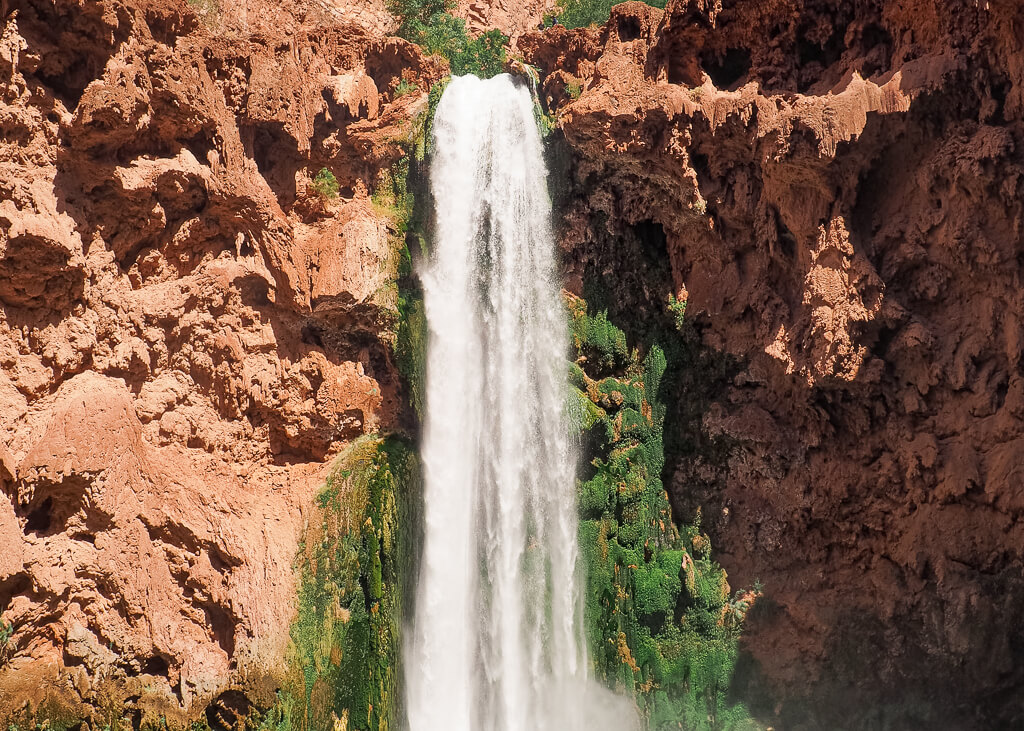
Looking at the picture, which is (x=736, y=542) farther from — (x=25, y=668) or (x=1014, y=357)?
(x=25, y=668)

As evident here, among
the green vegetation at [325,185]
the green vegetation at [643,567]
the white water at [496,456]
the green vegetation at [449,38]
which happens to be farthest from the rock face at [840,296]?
the green vegetation at [325,185]

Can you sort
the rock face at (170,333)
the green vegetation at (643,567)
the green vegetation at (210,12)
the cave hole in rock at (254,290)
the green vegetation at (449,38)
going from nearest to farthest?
1. the rock face at (170,333)
2. the cave hole in rock at (254,290)
3. the green vegetation at (643,567)
4. the green vegetation at (210,12)
5. the green vegetation at (449,38)

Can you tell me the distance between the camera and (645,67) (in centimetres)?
1552

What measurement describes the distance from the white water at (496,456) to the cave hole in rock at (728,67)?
11.0 ft

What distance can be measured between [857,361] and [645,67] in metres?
6.25

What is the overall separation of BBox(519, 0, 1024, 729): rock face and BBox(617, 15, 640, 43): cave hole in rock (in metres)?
0.06

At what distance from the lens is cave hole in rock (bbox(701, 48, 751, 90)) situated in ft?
50.4

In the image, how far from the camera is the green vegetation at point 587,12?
22.1m

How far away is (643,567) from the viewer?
15.8m

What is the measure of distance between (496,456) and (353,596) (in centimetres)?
345

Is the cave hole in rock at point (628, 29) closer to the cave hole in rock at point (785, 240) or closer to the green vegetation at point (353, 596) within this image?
the cave hole in rock at point (785, 240)

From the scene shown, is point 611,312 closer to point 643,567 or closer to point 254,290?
point 643,567

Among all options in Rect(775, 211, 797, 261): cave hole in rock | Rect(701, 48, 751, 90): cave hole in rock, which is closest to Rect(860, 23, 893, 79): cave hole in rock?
Rect(701, 48, 751, 90): cave hole in rock

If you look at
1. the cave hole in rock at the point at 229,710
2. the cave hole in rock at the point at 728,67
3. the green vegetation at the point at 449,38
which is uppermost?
the green vegetation at the point at 449,38
